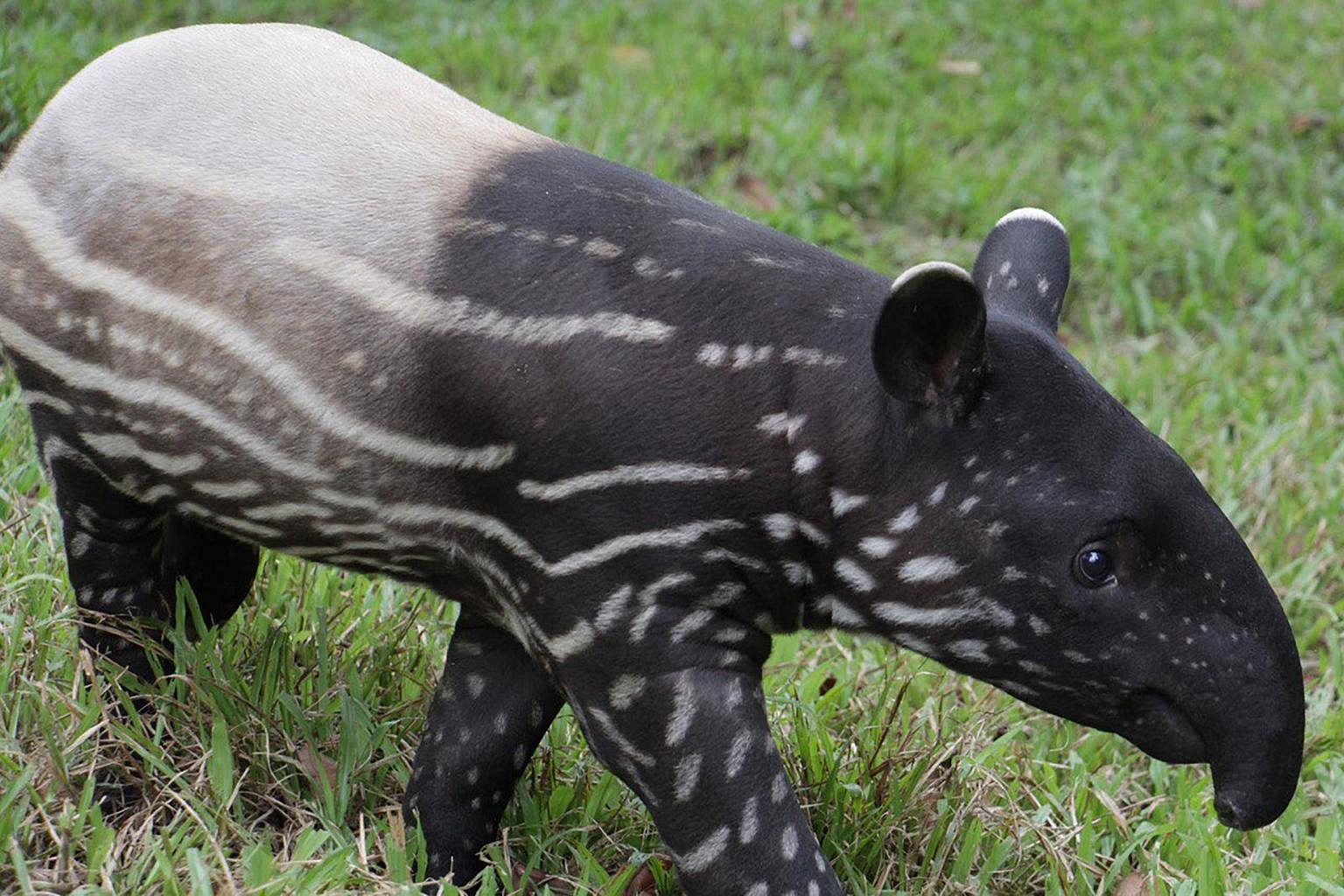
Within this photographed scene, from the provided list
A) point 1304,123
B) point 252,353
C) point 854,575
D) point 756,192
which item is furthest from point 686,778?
point 1304,123

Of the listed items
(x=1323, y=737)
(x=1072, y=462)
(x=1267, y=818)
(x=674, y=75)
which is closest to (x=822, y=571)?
(x=1072, y=462)

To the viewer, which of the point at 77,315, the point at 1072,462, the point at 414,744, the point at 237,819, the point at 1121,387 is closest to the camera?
the point at 1072,462

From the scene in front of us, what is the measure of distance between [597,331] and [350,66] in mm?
745

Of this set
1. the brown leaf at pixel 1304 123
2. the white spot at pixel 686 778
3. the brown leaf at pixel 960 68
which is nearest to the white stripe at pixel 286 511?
the white spot at pixel 686 778

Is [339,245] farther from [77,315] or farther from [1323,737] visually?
[1323,737]

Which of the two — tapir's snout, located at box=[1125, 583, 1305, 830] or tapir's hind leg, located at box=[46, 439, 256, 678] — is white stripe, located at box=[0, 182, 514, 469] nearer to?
tapir's hind leg, located at box=[46, 439, 256, 678]

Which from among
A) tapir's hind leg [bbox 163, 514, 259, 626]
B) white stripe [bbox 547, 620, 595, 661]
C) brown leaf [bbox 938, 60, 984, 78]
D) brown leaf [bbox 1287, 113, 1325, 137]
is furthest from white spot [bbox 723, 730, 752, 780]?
brown leaf [bbox 1287, 113, 1325, 137]

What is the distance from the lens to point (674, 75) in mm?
6734

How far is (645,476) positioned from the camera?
2.57 metres

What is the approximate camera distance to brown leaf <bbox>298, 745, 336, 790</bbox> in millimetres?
3131

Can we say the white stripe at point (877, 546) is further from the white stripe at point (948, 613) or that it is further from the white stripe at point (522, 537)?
the white stripe at point (522, 537)

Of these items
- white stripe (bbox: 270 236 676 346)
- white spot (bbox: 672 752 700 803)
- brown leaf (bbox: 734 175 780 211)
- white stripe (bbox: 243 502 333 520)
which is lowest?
brown leaf (bbox: 734 175 780 211)

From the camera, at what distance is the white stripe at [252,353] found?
269 centimetres

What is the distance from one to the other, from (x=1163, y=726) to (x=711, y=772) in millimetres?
693
